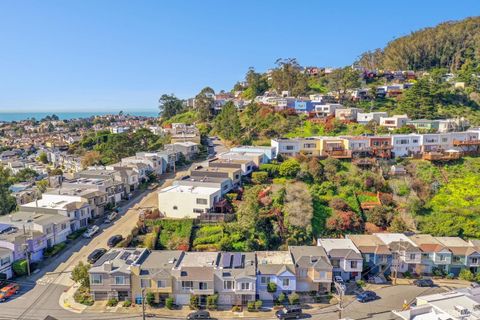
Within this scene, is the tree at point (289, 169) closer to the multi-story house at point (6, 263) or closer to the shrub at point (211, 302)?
the shrub at point (211, 302)

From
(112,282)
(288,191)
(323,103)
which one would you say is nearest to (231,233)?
(288,191)

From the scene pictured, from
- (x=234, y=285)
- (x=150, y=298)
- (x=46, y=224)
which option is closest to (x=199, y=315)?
(x=234, y=285)

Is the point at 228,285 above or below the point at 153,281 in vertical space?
below

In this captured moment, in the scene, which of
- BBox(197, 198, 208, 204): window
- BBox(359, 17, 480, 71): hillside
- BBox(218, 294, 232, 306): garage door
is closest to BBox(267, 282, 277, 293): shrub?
BBox(218, 294, 232, 306): garage door

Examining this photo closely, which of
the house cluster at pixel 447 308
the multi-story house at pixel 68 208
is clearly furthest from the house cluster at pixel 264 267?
the multi-story house at pixel 68 208

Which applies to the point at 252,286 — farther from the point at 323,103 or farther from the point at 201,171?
the point at 323,103

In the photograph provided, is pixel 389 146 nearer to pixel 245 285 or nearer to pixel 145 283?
pixel 245 285
